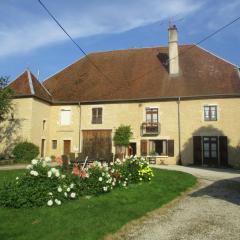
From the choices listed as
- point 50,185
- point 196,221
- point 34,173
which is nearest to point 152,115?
point 50,185

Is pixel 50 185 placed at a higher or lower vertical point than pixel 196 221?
higher

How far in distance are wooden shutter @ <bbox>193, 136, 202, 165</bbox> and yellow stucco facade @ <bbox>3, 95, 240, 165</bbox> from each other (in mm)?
312

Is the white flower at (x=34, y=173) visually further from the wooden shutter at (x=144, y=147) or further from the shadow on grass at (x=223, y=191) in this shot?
the wooden shutter at (x=144, y=147)

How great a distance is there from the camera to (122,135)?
28297mm

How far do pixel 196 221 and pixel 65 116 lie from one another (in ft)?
76.4

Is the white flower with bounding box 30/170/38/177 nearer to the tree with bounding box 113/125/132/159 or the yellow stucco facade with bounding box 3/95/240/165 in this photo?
the yellow stucco facade with bounding box 3/95/240/165

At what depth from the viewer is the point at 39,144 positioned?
28797 mm

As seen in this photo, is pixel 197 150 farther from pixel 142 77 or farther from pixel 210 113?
pixel 142 77

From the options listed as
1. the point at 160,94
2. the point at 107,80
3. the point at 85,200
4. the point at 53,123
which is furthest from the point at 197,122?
the point at 85,200

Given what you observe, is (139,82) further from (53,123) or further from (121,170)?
(121,170)

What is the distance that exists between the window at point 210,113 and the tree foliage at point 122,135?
231 inches

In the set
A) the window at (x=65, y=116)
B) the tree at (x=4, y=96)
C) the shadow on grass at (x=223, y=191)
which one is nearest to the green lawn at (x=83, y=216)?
the shadow on grass at (x=223, y=191)

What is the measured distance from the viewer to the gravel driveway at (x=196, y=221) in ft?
23.7

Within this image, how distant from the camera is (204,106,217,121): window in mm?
27438
